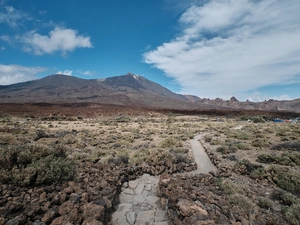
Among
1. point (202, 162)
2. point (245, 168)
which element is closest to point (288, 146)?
point (245, 168)

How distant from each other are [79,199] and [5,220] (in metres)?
1.69

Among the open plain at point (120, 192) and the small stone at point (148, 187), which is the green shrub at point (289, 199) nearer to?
the open plain at point (120, 192)

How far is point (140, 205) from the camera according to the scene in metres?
6.25

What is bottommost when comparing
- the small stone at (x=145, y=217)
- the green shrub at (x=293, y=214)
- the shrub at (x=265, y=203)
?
the small stone at (x=145, y=217)

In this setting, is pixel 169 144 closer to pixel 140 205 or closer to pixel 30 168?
pixel 140 205

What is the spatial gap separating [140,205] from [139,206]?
0.23 ft

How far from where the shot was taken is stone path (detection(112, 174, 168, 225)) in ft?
17.7

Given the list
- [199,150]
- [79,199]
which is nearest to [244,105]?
[199,150]

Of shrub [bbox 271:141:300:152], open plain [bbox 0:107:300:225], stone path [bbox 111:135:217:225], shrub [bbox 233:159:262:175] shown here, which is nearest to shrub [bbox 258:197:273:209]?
open plain [bbox 0:107:300:225]

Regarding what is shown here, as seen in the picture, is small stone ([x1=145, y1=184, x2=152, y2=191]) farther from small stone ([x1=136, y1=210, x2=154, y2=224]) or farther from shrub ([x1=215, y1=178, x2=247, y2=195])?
shrub ([x1=215, y1=178, x2=247, y2=195])

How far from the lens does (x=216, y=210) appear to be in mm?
4949

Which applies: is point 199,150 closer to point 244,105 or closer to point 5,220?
point 5,220

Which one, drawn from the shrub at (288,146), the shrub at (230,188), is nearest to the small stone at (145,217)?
the shrub at (230,188)

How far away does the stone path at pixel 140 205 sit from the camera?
5.40m
